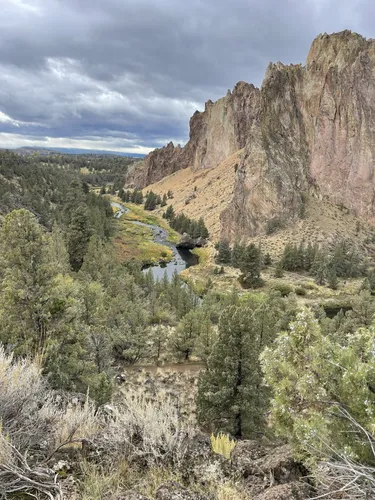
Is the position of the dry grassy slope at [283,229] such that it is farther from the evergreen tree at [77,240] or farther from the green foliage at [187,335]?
the green foliage at [187,335]

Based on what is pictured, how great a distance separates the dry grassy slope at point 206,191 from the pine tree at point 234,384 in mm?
86120

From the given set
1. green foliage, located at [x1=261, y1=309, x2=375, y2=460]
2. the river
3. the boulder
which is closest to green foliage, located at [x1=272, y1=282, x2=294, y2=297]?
the river

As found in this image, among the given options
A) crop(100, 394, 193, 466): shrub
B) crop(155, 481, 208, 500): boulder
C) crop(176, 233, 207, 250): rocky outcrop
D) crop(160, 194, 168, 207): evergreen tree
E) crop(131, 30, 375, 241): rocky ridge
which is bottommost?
crop(176, 233, 207, 250): rocky outcrop

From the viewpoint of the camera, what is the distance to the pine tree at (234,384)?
15641 mm

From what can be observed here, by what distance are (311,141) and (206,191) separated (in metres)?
49.3

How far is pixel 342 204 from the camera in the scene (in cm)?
10050

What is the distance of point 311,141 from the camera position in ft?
343

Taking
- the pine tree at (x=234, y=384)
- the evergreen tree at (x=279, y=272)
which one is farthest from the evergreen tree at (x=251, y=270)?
the pine tree at (x=234, y=384)

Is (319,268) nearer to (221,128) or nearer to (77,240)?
(77,240)

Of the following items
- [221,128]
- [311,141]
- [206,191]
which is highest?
[221,128]

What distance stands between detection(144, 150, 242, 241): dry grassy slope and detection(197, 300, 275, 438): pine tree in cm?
8612

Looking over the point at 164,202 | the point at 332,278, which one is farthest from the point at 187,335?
the point at 164,202

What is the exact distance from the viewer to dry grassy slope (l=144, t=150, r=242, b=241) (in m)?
121

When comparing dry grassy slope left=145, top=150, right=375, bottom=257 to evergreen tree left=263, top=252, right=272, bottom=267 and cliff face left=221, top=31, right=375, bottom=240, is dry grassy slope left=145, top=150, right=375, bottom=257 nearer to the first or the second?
cliff face left=221, top=31, right=375, bottom=240
